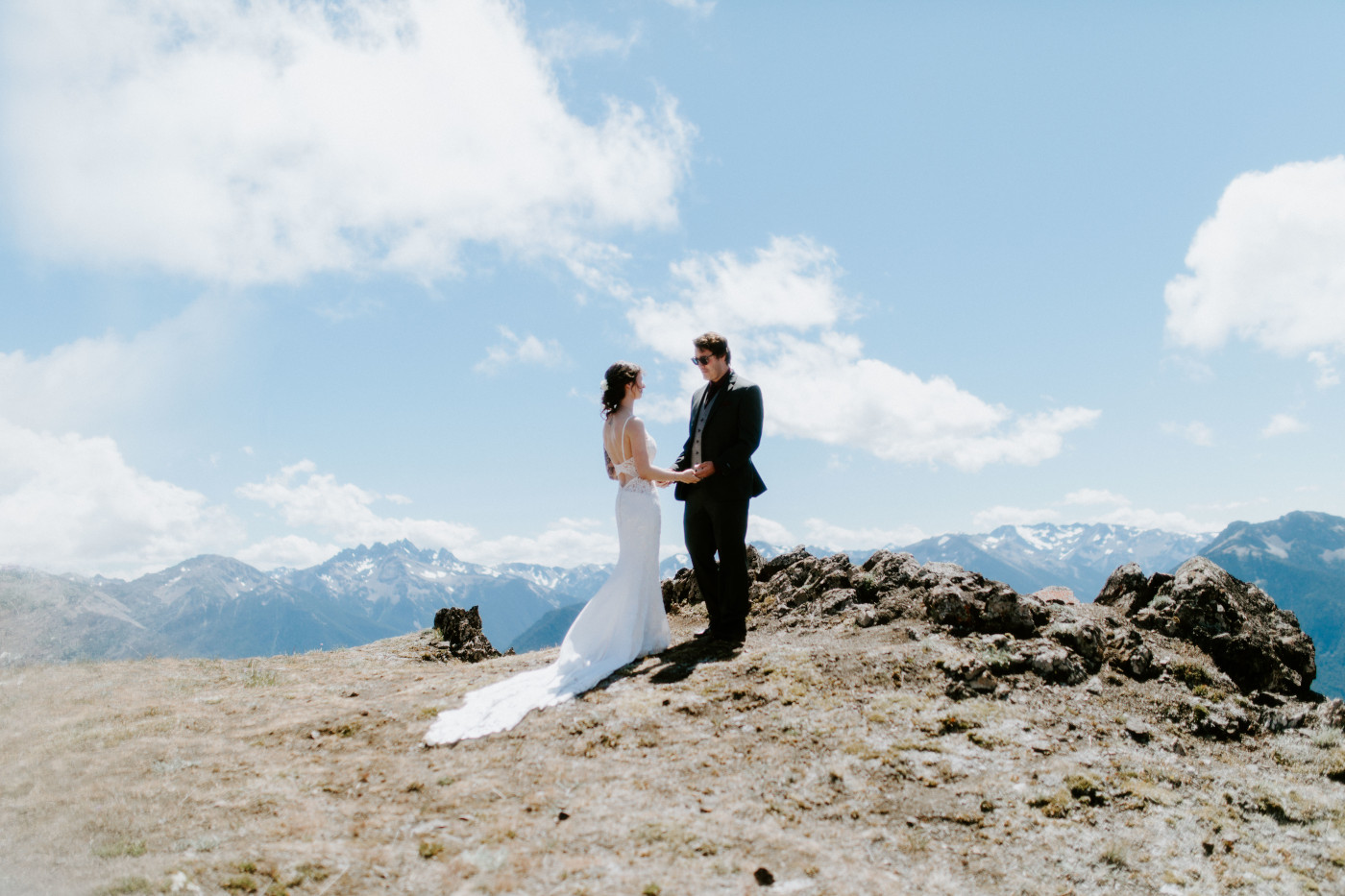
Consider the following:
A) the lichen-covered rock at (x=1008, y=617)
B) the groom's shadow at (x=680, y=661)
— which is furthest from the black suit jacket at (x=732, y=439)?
the lichen-covered rock at (x=1008, y=617)

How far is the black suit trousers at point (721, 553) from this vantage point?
33.5ft

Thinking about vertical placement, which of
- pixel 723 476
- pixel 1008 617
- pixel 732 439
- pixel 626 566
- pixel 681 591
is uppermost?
pixel 732 439

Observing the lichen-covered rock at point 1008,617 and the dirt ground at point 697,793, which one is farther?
the lichen-covered rock at point 1008,617

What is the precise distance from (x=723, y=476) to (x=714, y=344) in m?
2.01

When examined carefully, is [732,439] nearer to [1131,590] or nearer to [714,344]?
[714,344]

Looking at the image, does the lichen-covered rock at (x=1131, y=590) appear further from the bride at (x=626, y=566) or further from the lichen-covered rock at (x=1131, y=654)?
the bride at (x=626, y=566)

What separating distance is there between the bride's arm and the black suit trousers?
564 mm

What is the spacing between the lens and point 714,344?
10141 millimetres

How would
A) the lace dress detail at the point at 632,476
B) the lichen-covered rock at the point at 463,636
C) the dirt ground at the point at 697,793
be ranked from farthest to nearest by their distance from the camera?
1. the lichen-covered rock at the point at 463,636
2. the lace dress detail at the point at 632,476
3. the dirt ground at the point at 697,793

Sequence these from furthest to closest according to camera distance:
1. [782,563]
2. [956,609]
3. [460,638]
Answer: [460,638], [782,563], [956,609]

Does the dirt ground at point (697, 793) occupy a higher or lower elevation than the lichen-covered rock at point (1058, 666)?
lower

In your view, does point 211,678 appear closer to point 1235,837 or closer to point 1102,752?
point 1102,752

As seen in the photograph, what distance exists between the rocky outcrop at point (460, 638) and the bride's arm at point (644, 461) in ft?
24.4

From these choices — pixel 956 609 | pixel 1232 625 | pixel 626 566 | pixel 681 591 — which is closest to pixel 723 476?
pixel 626 566
